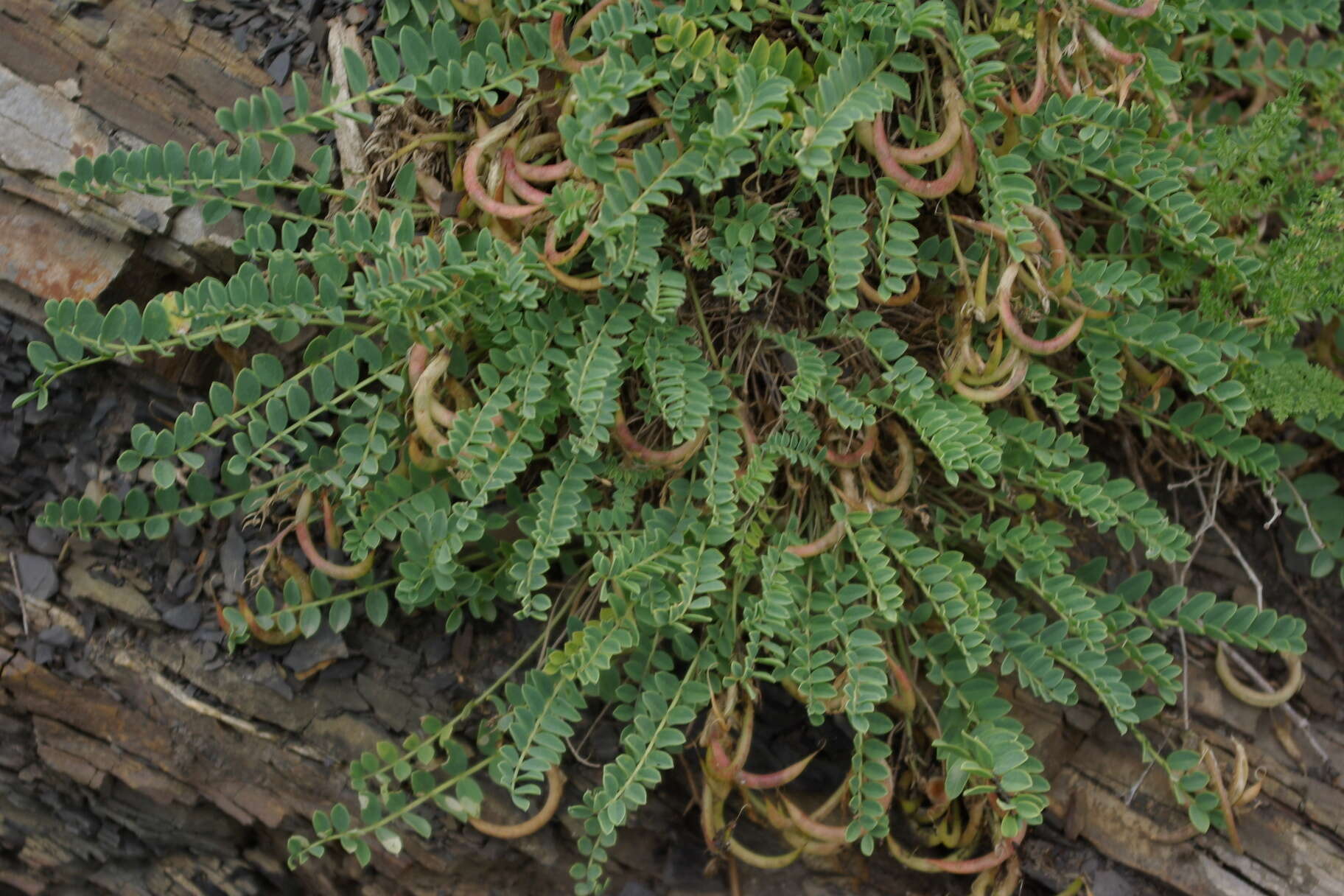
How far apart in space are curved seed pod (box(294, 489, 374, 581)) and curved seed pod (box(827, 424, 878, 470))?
87 centimetres

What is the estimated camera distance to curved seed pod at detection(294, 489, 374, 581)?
196cm

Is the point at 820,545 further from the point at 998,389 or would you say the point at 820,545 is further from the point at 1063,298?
the point at 1063,298

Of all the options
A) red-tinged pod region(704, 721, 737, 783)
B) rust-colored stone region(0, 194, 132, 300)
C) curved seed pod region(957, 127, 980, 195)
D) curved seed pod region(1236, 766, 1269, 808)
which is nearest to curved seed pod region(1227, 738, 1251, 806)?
curved seed pod region(1236, 766, 1269, 808)

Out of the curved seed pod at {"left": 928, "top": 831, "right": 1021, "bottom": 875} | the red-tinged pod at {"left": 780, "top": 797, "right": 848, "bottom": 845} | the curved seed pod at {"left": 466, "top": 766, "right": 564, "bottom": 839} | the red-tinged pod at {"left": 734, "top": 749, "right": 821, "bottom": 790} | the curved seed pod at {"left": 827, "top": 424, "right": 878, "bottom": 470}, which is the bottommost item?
the curved seed pod at {"left": 928, "top": 831, "right": 1021, "bottom": 875}

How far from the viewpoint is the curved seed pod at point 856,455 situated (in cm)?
197

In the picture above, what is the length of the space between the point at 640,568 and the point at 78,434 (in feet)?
4.13

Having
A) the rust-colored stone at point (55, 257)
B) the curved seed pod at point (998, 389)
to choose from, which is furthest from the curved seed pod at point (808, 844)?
the rust-colored stone at point (55, 257)

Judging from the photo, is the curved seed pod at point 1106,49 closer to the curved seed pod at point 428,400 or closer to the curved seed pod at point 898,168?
the curved seed pod at point 898,168

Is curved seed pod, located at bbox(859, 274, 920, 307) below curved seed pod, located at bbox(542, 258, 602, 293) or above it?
below

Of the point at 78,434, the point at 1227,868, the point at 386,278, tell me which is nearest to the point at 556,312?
the point at 386,278

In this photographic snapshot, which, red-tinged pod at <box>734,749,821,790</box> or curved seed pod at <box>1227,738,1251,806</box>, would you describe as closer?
red-tinged pod at <box>734,749,821,790</box>

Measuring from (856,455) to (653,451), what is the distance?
38 centimetres

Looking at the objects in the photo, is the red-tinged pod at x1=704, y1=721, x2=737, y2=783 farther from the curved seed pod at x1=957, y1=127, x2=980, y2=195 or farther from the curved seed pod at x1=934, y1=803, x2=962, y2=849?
the curved seed pod at x1=957, y1=127, x2=980, y2=195

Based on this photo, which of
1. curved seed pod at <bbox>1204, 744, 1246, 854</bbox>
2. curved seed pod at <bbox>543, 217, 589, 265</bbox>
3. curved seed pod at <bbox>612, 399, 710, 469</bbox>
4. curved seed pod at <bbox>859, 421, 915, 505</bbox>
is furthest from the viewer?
curved seed pod at <bbox>1204, 744, 1246, 854</bbox>
